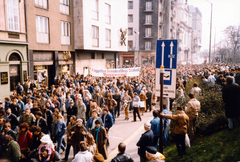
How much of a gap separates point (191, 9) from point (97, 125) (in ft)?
392

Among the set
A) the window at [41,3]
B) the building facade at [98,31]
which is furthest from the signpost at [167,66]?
the building facade at [98,31]

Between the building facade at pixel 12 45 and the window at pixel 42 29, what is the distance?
5.53 ft

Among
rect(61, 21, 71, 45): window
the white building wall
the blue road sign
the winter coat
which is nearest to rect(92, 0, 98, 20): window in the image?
the white building wall

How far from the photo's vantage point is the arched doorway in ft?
58.0

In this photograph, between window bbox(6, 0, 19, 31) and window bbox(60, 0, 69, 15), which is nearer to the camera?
window bbox(6, 0, 19, 31)

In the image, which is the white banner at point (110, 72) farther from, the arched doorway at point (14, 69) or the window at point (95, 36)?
the window at point (95, 36)

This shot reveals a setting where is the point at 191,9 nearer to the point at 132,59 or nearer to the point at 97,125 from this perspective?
the point at 132,59

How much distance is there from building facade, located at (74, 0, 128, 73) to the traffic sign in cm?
2067

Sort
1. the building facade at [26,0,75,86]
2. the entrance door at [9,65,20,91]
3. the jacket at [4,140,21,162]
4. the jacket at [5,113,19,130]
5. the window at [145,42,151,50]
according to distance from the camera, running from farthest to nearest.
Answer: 1. the window at [145,42,151,50]
2. the building facade at [26,0,75,86]
3. the entrance door at [9,65,20,91]
4. the jacket at [5,113,19,130]
5. the jacket at [4,140,21,162]

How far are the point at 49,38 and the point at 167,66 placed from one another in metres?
19.0

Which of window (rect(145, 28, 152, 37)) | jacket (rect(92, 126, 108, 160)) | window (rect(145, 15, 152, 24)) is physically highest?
window (rect(145, 15, 152, 24))

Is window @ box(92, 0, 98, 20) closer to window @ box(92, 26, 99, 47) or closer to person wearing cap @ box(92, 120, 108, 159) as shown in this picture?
window @ box(92, 26, 99, 47)

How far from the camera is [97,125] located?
6.98 metres

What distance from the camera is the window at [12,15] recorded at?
56.5 feet
